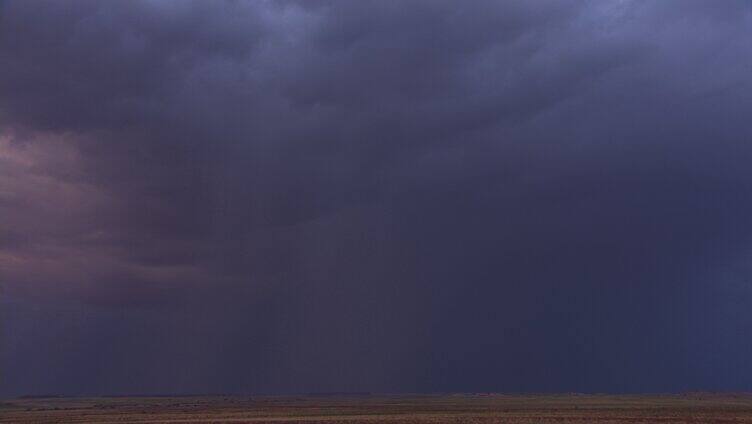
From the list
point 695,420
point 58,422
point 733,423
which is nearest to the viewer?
point 733,423

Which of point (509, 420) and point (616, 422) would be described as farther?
point (509, 420)

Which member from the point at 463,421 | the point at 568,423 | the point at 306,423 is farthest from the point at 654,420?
the point at 306,423

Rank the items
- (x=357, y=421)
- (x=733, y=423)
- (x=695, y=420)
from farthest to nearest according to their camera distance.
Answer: (x=357, y=421) → (x=695, y=420) → (x=733, y=423)

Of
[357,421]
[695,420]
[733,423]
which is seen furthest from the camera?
[357,421]

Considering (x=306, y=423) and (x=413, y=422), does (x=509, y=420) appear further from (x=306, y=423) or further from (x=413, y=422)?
(x=306, y=423)

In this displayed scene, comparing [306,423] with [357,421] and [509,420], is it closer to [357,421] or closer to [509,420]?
[357,421]

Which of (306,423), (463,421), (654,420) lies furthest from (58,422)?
(654,420)

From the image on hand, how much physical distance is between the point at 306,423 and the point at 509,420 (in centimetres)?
2474

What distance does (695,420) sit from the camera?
7962cm

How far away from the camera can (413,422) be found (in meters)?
81.1

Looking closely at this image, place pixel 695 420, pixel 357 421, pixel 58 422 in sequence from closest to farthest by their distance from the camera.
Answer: pixel 695 420
pixel 357 421
pixel 58 422

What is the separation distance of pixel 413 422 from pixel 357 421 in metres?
8.10

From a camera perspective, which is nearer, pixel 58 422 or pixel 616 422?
pixel 616 422

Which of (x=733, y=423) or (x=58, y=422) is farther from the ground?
(x=58, y=422)
